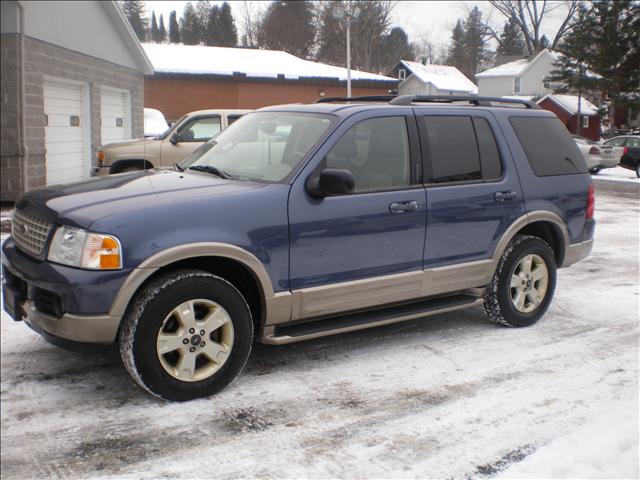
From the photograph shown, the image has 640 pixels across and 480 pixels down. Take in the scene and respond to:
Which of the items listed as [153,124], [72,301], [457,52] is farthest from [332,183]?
[457,52]

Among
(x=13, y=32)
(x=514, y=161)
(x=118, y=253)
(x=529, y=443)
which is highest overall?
(x=13, y=32)

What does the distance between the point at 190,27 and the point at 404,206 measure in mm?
82605

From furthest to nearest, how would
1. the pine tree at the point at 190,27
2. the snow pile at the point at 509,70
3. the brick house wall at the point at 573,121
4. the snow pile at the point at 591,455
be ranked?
1. the pine tree at the point at 190,27
2. the snow pile at the point at 509,70
3. the brick house wall at the point at 573,121
4. the snow pile at the point at 591,455

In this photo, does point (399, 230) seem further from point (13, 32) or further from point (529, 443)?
point (13, 32)

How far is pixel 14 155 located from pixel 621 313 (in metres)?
10.8

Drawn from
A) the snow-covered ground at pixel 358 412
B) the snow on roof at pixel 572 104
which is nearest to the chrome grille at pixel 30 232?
the snow-covered ground at pixel 358 412

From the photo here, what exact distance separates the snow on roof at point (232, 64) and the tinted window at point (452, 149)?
30964 millimetres

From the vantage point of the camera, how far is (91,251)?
395 cm

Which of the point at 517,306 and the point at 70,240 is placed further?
the point at 517,306

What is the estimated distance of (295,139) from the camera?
5086 mm

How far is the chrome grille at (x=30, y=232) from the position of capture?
4211 millimetres

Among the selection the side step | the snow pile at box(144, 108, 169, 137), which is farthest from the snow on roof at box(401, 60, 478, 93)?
the side step

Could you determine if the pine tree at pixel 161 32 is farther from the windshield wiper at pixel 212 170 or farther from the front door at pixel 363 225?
the front door at pixel 363 225

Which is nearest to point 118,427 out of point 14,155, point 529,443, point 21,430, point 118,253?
point 21,430
